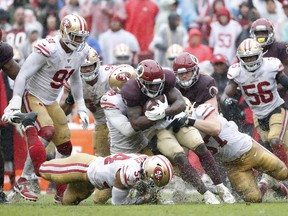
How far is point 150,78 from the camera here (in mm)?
10844

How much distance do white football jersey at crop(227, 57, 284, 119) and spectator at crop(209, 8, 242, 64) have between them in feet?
13.6

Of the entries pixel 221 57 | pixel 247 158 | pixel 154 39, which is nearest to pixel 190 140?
pixel 247 158

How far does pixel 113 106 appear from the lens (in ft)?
36.7

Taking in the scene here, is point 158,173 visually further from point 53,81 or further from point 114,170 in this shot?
point 53,81

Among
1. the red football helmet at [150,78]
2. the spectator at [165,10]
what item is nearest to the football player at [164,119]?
the red football helmet at [150,78]

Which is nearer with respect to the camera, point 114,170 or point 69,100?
point 114,170

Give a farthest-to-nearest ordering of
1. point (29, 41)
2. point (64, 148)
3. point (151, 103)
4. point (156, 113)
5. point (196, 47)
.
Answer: point (29, 41) < point (196, 47) < point (64, 148) < point (151, 103) < point (156, 113)

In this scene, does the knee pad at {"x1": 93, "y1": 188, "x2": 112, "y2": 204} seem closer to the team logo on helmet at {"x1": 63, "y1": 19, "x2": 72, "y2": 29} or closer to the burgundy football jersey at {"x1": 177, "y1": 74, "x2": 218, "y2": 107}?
the burgundy football jersey at {"x1": 177, "y1": 74, "x2": 218, "y2": 107}

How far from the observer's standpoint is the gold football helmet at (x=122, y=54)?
16156 millimetres

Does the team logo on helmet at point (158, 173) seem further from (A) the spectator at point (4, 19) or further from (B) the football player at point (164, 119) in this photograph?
(A) the spectator at point (4, 19)

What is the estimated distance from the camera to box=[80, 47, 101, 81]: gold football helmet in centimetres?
1236

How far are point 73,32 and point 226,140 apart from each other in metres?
1.96

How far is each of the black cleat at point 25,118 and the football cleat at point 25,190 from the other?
2.61 feet

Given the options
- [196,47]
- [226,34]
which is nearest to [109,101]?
[196,47]
